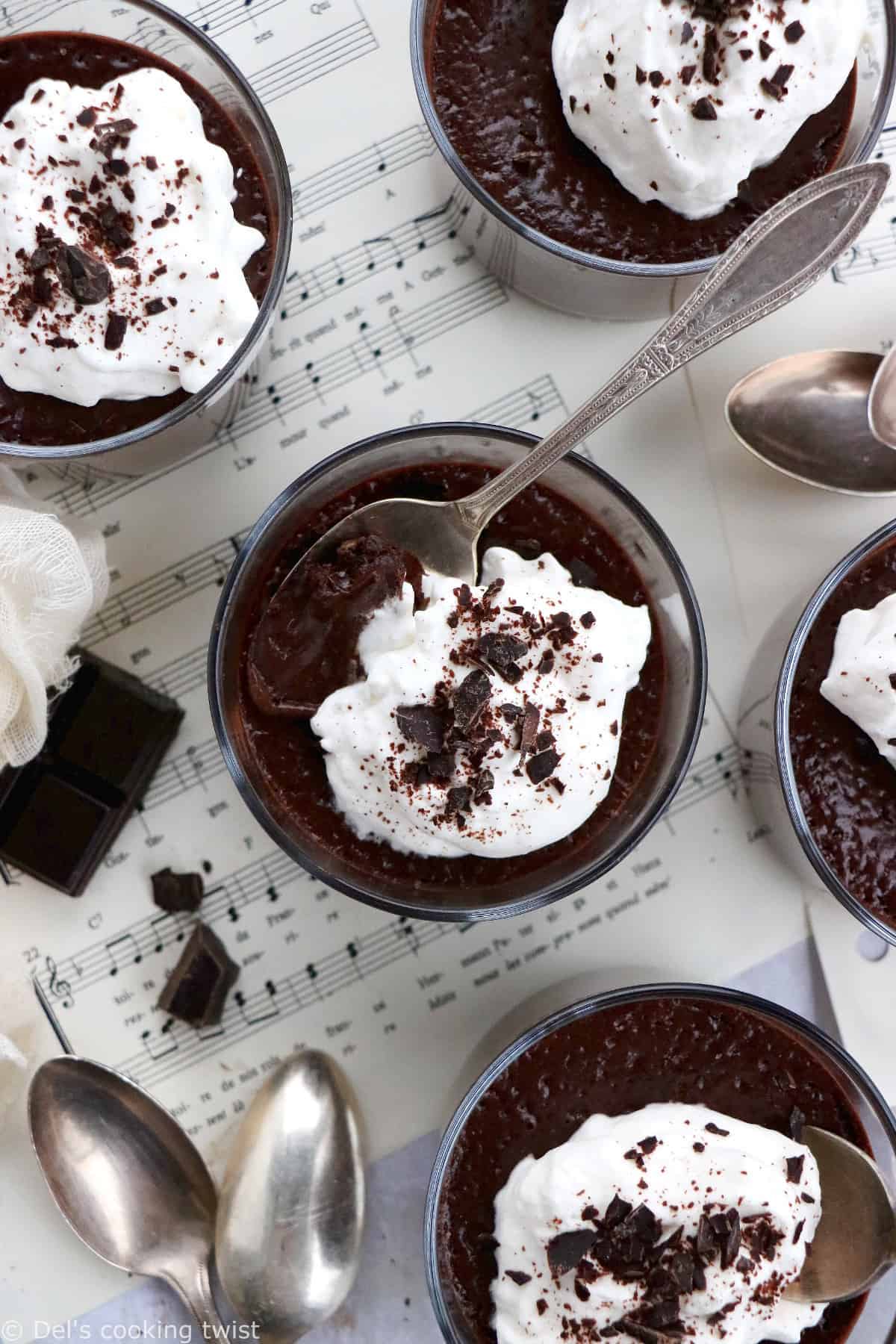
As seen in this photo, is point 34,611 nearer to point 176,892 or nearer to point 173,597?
point 173,597

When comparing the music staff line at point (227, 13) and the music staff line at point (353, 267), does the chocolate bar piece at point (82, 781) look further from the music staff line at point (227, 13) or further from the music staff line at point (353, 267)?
the music staff line at point (227, 13)

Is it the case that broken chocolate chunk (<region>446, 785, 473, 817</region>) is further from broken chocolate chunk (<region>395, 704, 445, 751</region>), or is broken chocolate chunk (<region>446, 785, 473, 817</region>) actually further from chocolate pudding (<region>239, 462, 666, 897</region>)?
chocolate pudding (<region>239, 462, 666, 897</region>)

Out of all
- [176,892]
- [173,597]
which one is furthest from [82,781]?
[173,597]

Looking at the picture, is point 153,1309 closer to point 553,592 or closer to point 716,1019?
point 716,1019

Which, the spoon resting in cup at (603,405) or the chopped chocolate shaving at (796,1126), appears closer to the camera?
the spoon resting in cup at (603,405)

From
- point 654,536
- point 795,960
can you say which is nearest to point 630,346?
point 654,536

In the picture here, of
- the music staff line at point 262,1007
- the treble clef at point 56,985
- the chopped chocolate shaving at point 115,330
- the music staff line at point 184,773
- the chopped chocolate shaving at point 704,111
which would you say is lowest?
the music staff line at point 262,1007

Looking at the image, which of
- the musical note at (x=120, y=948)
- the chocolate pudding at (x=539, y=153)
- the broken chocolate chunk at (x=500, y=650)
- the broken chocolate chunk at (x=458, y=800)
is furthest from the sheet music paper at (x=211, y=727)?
the broken chocolate chunk at (x=500, y=650)
